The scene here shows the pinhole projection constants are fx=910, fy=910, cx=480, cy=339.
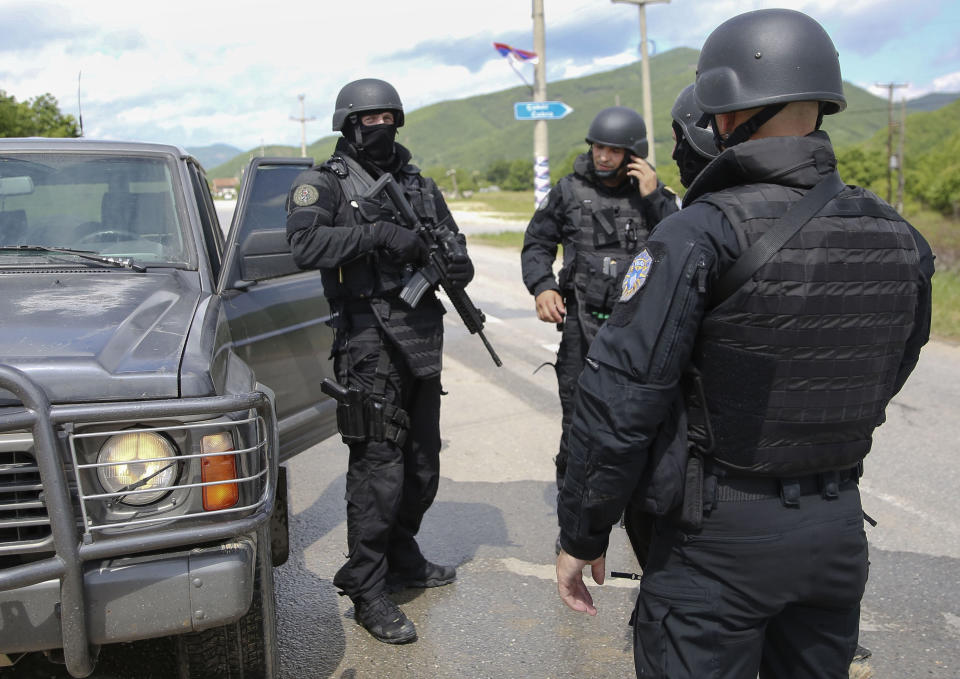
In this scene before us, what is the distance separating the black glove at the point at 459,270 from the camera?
360 cm

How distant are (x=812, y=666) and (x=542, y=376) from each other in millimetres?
5897

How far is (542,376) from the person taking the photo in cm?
791

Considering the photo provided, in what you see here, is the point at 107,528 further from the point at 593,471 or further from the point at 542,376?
the point at 542,376

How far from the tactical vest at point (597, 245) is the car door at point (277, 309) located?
1284 mm

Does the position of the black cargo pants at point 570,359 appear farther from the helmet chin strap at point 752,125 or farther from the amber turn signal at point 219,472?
the helmet chin strap at point 752,125

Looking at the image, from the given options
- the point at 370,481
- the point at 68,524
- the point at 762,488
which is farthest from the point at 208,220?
the point at 762,488

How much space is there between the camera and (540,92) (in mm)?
18453

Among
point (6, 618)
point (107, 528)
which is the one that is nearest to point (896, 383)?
point (107, 528)

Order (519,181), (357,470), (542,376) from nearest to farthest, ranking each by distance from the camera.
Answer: (357,470)
(542,376)
(519,181)

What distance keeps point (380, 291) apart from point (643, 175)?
140cm

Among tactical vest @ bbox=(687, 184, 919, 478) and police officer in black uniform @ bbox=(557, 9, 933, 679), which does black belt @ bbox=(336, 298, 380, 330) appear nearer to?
police officer in black uniform @ bbox=(557, 9, 933, 679)

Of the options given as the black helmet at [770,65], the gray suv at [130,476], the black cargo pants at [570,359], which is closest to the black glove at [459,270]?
the black cargo pants at [570,359]

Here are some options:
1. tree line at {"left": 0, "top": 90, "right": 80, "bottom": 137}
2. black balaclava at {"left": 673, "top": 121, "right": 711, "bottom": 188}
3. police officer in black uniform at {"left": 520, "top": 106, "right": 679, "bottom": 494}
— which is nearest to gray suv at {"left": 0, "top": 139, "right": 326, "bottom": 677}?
black balaclava at {"left": 673, "top": 121, "right": 711, "bottom": 188}

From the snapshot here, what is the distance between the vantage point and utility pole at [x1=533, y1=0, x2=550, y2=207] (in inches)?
704
